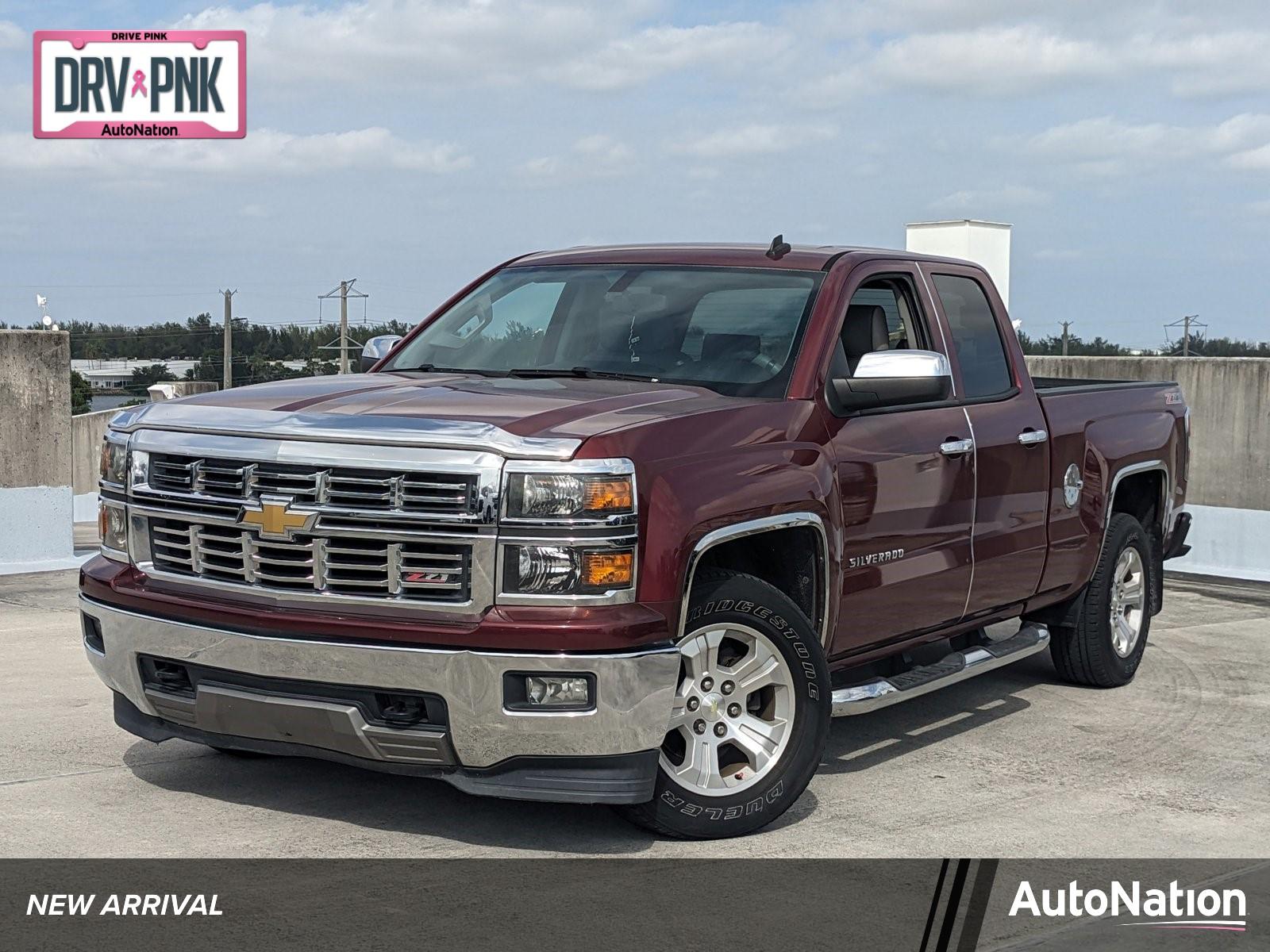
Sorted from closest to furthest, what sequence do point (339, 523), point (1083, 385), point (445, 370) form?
point (339, 523) → point (445, 370) → point (1083, 385)

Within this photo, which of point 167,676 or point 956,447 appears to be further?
point 956,447

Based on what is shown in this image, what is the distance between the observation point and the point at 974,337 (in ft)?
23.4

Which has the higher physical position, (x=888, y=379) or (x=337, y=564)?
(x=888, y=379)

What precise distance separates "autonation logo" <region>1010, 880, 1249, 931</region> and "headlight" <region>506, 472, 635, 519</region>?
66.6 inches

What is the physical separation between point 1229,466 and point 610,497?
974 cm

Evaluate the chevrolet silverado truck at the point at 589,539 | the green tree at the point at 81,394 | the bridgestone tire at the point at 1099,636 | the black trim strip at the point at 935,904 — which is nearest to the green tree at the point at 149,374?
the green tree at the point at 81,394

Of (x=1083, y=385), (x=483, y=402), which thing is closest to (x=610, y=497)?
(x=483, y=402)

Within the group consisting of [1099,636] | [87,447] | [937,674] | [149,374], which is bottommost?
[87,447]

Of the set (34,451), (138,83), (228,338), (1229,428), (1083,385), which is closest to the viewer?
(1083,385)

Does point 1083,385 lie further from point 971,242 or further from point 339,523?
point 971,242

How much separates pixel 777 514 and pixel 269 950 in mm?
2148

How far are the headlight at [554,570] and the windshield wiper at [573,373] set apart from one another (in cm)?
132

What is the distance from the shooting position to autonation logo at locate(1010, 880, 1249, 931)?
181 inches

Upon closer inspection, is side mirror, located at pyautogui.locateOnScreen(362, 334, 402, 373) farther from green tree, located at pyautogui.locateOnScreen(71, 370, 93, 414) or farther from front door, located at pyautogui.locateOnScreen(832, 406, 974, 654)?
green tree, located at pyautogui.locateOnScreen(71, 370, 93, 414)
